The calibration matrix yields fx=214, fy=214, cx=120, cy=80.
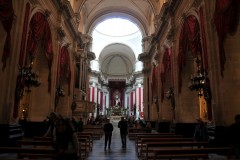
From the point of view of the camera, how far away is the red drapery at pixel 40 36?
31.8 ft

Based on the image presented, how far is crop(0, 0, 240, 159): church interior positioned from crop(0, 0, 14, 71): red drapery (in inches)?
1.2

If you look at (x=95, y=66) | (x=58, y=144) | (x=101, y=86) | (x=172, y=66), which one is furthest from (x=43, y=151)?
(x=101, y=86)

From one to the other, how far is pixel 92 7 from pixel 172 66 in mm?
14286

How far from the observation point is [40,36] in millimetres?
10820

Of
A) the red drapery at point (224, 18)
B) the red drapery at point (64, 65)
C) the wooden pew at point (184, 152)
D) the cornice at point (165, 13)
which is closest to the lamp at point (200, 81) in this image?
the red drapery at point (224, 18)

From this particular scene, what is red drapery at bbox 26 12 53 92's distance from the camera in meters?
9.69

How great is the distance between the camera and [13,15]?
7445mm

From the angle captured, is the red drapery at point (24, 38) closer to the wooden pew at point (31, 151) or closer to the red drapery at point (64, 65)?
the wooden pew at point (31, 151)

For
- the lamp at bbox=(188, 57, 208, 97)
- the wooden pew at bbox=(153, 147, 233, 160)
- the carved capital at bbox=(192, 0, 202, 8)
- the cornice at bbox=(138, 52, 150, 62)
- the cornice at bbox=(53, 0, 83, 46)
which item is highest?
the cornice at bbox=(53, 0, 83, 46)

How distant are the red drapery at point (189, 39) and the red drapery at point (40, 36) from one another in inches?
280

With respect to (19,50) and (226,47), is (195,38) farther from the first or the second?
(19,50)

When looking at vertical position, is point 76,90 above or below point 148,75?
below

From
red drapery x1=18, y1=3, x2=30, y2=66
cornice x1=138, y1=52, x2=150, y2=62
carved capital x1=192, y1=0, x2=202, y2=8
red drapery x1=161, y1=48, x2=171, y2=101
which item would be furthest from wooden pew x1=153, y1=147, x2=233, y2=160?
cornice x1=138, y1=52, x2=150, y2=62

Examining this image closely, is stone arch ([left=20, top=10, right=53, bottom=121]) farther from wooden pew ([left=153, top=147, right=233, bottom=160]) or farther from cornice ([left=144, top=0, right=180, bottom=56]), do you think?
wooden pew ([left=153, top=147, right=233, bottom=160])
